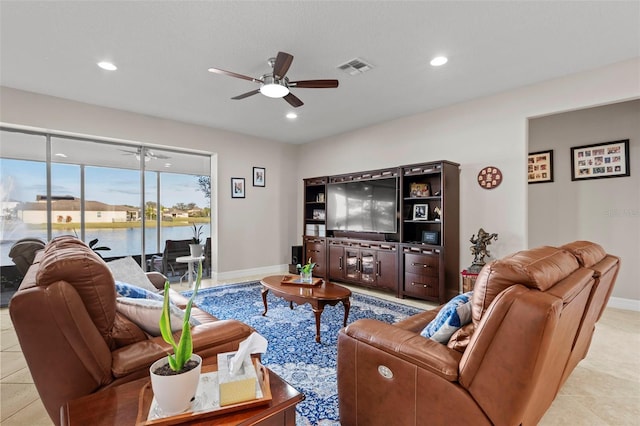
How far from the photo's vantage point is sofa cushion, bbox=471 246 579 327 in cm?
111

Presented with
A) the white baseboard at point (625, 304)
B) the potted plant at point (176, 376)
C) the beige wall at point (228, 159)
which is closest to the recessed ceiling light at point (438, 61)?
the potted plant at point (176, 376)

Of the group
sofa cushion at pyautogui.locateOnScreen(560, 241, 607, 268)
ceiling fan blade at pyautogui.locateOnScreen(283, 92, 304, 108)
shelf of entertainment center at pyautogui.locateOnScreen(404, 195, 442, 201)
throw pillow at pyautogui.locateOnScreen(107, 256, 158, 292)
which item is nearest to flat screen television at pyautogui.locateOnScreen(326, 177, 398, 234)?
shelf of entertainment center at pyautogui.locateOnScreen(404, 195, 442, 201)

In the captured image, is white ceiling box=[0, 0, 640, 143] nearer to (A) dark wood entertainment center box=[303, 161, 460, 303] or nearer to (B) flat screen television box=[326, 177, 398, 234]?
(A) dark wood entertainment center box=[303, 161, 460, 303]

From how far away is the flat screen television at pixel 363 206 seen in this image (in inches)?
184

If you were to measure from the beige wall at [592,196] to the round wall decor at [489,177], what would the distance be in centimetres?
121

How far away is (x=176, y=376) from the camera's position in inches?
37.6

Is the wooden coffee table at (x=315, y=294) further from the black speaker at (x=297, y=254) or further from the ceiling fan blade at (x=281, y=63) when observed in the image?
the black speaker at (x=297, y=254)

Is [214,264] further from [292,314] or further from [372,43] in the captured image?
[372,43]

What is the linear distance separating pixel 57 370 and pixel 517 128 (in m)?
4.67

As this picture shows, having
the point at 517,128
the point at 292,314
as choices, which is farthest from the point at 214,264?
the point at 517,128

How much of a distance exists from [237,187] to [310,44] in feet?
11.6

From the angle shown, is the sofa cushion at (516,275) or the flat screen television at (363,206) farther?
the flat screen television at (363,206)

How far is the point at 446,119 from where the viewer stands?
14.5 ft

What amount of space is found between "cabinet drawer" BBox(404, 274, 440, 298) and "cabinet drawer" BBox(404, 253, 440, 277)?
0.22 feet
